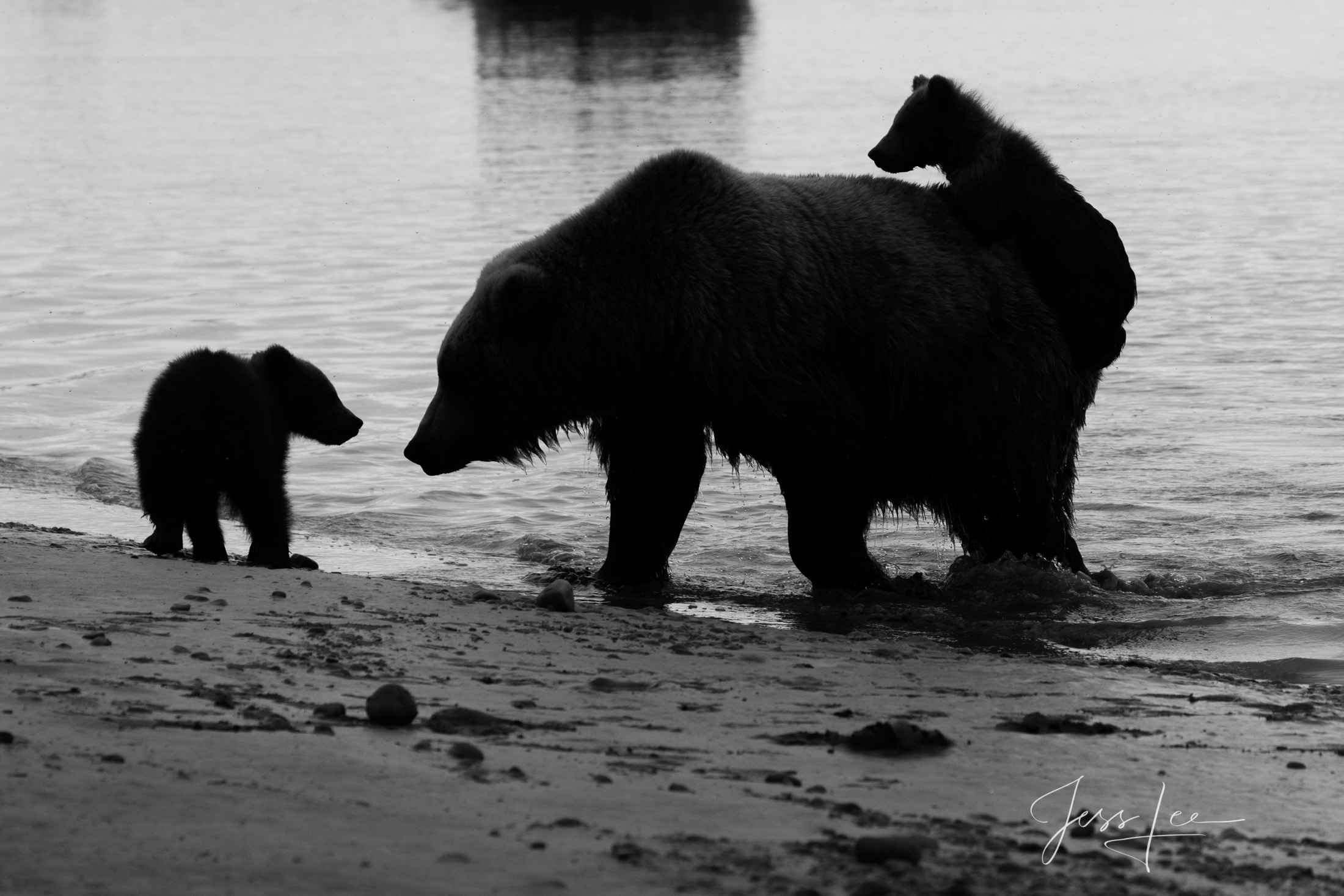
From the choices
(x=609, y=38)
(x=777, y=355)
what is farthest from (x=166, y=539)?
(x=609, y=38)

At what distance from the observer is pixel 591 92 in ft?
123

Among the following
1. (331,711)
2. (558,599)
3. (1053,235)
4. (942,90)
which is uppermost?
(942,90)

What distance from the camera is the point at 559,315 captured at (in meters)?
6.62

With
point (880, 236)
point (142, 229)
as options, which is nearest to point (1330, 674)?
point (880, 236)

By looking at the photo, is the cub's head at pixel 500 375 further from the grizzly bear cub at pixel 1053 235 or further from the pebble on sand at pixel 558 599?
the grizzly bear cub at pixel 1053 235

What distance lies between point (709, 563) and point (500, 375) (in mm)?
1833

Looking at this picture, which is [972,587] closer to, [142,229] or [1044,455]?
[1044,455]

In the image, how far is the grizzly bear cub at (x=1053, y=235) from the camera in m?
6.94

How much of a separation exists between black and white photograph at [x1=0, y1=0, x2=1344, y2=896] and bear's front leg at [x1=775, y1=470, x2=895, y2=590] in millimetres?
17

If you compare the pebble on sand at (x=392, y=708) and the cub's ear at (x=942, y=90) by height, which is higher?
the cub's ear at (x=942, y=90)

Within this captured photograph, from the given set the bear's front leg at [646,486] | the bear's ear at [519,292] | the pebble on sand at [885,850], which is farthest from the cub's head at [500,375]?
the pebble on sand at [885,850]

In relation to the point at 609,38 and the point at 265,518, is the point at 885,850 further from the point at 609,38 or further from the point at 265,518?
the point at 609,38

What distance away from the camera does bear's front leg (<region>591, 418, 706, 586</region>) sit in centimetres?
703

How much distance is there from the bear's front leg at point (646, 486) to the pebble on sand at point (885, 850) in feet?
12.4
